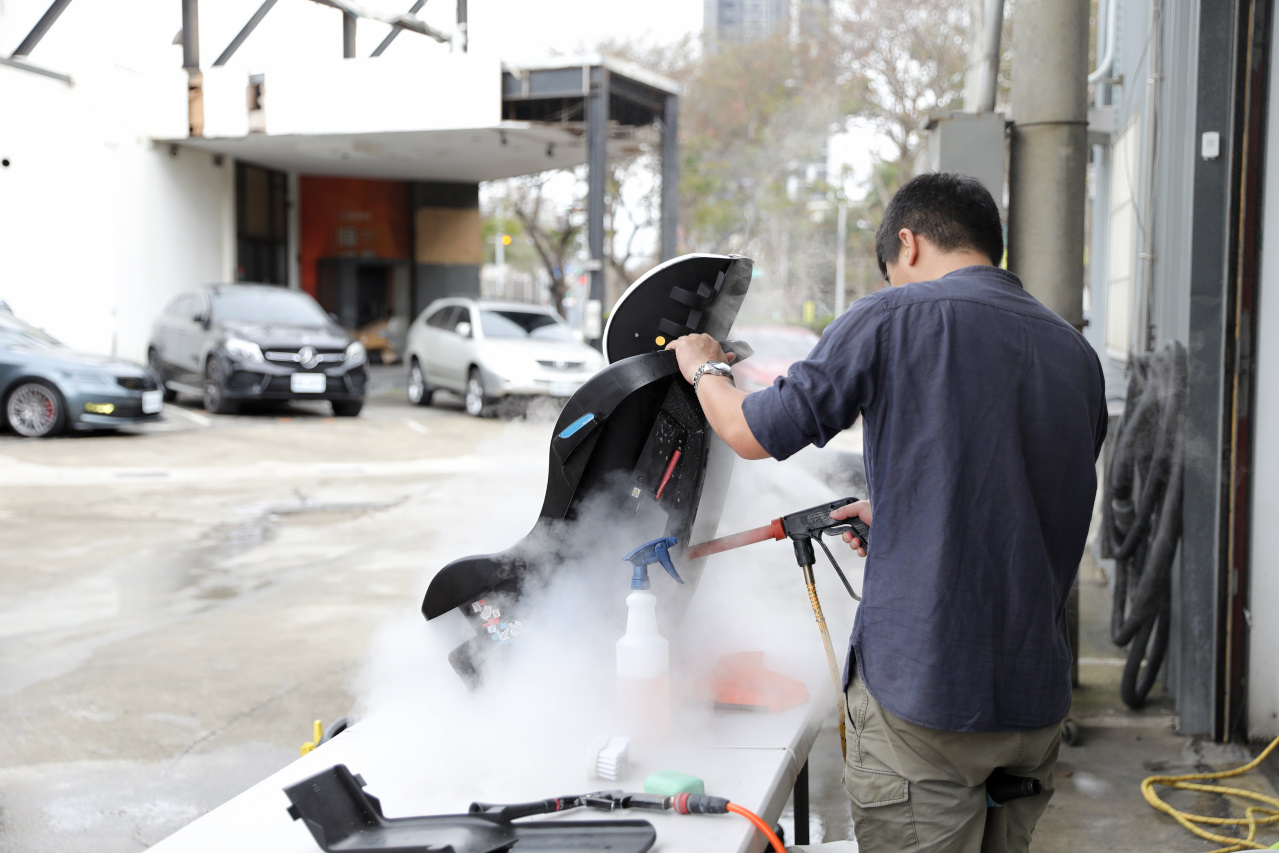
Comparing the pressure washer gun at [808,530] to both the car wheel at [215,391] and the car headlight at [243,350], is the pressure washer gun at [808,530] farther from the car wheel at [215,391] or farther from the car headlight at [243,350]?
the car wheel at [215,391]

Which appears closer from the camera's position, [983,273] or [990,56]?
[983,273]

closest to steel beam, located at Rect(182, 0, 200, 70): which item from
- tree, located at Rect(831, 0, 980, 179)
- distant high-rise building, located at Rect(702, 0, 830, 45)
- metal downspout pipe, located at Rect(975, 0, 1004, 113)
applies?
metal downspout pipe, located at Rect(975, 0, 1004, 113)

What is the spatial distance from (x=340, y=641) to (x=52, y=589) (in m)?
1.85

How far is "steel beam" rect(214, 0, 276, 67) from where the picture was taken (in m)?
6.40

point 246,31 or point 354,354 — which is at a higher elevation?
point 246,31

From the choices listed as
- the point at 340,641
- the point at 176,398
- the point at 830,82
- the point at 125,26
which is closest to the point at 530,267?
the point at 830,82

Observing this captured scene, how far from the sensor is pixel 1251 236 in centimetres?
335

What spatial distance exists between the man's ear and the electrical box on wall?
7.23 feet

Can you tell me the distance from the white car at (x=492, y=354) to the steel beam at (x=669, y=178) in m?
2.65

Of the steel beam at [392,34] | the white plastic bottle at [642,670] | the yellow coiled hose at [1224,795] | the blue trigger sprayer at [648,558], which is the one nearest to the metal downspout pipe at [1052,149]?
the yellow coiled hose at [1224,795]

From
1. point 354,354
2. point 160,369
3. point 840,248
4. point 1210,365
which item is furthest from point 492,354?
point 840,248

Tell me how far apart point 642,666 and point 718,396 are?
480 mm

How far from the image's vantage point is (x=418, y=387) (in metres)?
15.4

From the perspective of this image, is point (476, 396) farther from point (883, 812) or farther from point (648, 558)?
point (883, 812)
